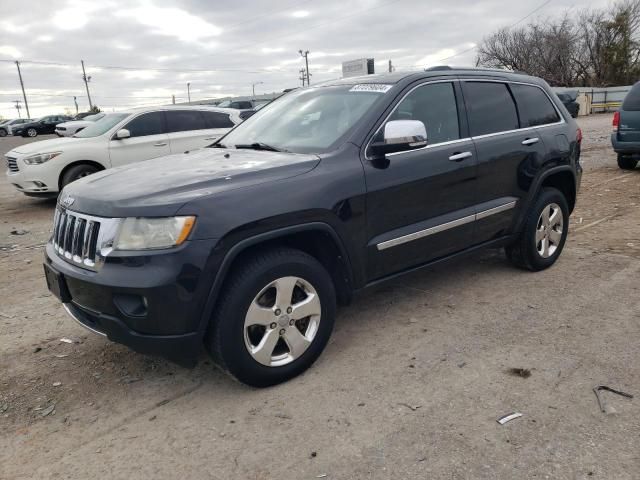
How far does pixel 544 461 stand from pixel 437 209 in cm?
186

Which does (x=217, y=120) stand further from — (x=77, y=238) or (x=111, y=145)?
(x=77, y=238)

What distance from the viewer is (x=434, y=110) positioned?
156 inches

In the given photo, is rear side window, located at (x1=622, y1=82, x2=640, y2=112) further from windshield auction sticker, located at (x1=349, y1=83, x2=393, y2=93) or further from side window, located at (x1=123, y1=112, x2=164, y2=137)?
side window, located at (x1=123, y1=112, x2=164, y2=137)

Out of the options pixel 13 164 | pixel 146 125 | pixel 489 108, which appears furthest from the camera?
pixel 146 125

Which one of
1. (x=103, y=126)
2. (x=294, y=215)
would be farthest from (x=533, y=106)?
(x=103, y=126)

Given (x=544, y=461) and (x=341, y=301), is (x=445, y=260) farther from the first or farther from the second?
(x=544, y=461)

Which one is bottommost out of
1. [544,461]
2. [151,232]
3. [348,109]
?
[544,461]

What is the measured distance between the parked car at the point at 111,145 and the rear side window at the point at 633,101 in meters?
7.61

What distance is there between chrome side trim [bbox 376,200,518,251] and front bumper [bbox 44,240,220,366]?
1.27 meters

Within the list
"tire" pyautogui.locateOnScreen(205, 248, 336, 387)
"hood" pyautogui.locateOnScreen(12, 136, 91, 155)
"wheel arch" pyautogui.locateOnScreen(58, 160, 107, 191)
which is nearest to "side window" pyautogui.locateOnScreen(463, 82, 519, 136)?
"tire" pyautogui.locateOnScreen(205, 248, 336, 387)

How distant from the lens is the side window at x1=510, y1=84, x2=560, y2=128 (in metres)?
4.66

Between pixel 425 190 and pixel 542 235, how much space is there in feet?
5.72

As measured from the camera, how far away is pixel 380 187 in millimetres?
3416

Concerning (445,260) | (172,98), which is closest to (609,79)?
(445,260)
